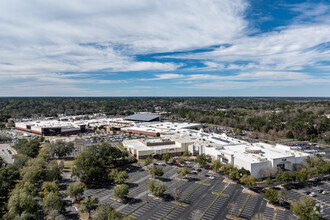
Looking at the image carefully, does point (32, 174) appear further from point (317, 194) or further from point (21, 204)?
point (317, 194)

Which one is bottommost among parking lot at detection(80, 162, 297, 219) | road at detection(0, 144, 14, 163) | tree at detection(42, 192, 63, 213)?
road at detection(0, 144, 14, 163)

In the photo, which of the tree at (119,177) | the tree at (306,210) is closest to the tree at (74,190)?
the tree at (119,177)

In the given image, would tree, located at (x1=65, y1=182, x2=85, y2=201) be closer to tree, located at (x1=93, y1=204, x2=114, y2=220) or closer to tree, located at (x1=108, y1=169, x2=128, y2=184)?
tree, located at (x1=108, y1=169, x2=128, y2=184)

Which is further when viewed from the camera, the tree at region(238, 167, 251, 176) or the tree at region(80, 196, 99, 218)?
the tree at region(238, 167, 251, 176)

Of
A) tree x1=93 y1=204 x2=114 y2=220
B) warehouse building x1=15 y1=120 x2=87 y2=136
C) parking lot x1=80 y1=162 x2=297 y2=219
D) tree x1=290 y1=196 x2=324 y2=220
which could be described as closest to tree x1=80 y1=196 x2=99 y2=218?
tree x1=93 y1=204 x2=114 y2=220

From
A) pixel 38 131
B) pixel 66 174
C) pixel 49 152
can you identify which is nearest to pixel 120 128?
pixel 38 131

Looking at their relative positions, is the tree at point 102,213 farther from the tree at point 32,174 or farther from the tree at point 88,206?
the tree at point 32,174

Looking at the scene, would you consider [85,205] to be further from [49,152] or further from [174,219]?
[49,152]
